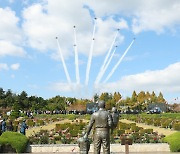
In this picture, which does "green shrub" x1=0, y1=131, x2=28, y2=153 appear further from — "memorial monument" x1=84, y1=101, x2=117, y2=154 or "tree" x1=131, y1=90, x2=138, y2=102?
"tree" x1=131, y1=90, x2=138, y2=102

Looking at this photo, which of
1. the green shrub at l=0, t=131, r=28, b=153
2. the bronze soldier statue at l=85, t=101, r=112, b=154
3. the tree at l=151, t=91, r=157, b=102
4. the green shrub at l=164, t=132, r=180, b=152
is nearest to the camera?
the bronze soldier statue at l=85, t=101, r=112, b=154

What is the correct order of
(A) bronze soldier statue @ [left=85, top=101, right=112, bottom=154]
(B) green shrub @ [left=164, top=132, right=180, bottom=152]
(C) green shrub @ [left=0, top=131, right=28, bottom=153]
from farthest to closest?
(C) green shrub @ [left=0, top=131, right=28, bottom=153]
(B) green shrub @ [left=164, top=132, right=180, bottom=152]
(A) bronze soldier statue @ [left=85, top=101, right=112, bottom=154]

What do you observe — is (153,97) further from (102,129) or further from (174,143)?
(102,129)

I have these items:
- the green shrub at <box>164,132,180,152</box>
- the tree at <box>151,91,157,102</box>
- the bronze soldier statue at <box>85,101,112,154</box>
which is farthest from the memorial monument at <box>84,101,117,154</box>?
the tree at <box>151,91,157,102</box>

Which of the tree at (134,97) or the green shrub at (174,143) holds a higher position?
the tree at (134,97)

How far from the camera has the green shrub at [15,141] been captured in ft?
61.6

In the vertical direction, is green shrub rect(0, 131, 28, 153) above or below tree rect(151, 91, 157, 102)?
below

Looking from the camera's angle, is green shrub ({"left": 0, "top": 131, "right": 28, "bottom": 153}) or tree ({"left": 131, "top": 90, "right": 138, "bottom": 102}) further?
tree ({"left": 131, "top": 90, "right": 138, "bottom": 102})

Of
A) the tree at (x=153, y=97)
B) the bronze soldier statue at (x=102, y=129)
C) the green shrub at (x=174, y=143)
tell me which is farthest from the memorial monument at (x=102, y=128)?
the tree at (x=153, y=97)

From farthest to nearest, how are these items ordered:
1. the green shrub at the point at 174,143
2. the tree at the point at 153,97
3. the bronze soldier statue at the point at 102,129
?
the tree at the point at 153,97, the green shrub at the point at 174,143, the bronze soldier statue at the point at 102,129

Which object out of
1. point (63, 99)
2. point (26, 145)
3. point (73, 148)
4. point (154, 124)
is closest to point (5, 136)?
point (26, 145)

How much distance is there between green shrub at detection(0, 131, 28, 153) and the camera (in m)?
18.8

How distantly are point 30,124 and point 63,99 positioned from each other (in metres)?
78.3

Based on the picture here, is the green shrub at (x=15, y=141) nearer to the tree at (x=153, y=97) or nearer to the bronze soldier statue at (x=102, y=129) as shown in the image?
the bronze soldier statue at (x=102, y=129)
